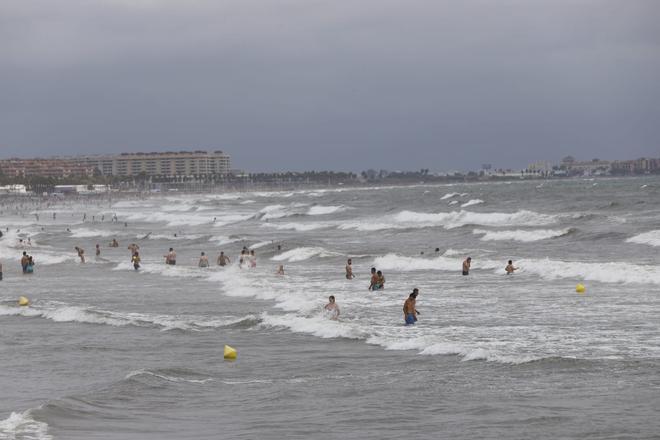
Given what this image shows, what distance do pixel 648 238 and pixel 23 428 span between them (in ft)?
125

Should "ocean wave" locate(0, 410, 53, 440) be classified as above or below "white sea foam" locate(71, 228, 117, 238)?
above

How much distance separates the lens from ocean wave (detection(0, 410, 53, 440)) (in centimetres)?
1357

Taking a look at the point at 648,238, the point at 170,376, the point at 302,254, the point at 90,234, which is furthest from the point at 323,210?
the point at 170,376

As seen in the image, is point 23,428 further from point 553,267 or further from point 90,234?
point 90,234

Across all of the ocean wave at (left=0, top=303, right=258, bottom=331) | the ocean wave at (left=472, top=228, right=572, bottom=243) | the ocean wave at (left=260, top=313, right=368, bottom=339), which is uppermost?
the ocean wave at (left=260, top=313, right=368, bottom=339)

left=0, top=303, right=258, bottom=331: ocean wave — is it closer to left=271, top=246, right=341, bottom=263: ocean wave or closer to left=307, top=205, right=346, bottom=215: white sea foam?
left=271, top=246, right=341, bottom=263: ocean wave

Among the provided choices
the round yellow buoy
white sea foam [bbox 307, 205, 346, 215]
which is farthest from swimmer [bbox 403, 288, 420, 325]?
white sea foam [bbox 307, 205, 346, 215]

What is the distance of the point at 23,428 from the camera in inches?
551

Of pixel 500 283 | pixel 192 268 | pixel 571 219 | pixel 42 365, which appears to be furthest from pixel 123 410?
pixel 571 219

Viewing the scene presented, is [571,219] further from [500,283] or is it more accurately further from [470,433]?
[470,433]

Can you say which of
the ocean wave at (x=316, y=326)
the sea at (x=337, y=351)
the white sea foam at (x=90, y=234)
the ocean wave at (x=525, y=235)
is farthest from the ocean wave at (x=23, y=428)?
the white sea foam at (x=90, y=234)

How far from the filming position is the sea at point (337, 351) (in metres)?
14.2

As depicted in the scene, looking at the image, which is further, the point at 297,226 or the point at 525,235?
the point at 297,226

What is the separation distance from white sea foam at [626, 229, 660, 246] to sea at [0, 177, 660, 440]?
3.05 metres
